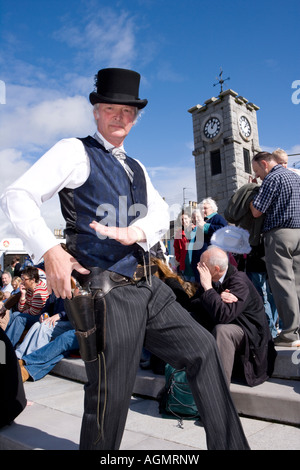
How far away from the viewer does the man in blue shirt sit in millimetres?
3469

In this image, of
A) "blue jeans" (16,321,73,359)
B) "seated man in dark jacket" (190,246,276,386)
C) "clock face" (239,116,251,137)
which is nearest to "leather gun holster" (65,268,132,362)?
"seated man in dark jacket" (190,246,276,386)

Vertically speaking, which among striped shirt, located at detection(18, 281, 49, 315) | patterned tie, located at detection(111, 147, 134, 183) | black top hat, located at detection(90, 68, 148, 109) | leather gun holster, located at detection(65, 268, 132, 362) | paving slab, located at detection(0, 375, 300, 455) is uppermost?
black top hat, located at detection(90, 68, 148, 109)

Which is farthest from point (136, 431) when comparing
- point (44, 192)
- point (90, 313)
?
point (44, 192)

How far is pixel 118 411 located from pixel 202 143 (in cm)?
2115

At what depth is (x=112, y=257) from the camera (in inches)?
66.7

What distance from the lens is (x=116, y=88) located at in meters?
1.81

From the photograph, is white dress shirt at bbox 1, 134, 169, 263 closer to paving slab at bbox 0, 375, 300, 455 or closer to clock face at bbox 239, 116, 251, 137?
paving slab at bbox 0, 375, 300, 455

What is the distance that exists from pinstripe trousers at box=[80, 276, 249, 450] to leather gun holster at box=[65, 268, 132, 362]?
0.03 meters

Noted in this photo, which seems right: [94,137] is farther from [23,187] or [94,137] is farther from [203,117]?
[203,117]

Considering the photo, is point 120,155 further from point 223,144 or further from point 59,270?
point 223,144

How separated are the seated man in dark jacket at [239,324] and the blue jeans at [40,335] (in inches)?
91.2

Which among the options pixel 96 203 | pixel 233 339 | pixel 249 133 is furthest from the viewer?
pixel 249 133

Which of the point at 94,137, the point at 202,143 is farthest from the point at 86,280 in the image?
the point at 202,143

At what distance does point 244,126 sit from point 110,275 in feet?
70.0
